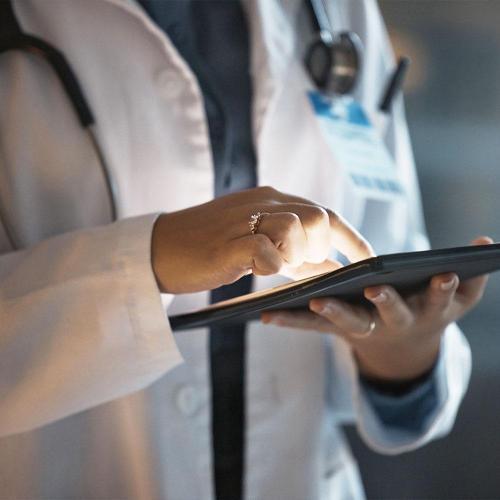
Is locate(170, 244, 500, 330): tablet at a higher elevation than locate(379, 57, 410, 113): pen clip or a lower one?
lower

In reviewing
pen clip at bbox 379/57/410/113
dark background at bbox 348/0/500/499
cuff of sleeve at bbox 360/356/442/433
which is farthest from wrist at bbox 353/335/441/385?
dark background at bbox 348/0/500/499

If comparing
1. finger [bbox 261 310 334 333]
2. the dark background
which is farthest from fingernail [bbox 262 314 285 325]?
the dark background

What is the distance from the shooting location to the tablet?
1.63 feet

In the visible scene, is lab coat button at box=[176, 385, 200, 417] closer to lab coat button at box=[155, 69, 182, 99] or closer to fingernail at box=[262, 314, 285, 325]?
fingernail at box=[262, 314, 285, 325]

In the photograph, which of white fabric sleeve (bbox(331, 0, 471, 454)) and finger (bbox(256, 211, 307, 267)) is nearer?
finger (bbox(256, 211, 307, 267))

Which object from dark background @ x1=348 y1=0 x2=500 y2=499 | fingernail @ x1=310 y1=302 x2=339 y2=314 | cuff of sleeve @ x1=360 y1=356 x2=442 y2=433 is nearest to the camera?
fingernail @ x1=310 y1=302 x2=339 y2=314

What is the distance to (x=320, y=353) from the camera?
36.7 inches

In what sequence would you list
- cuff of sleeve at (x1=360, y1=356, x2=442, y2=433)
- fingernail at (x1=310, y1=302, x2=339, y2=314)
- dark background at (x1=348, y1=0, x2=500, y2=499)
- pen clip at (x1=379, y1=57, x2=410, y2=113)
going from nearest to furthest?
fingernail at (x1=310, y1=302, x2=339, y2=314)
cuff of sleeve at (x1=360, y1=356, x2=442, y2=433)
pen clip at (x1=379, y1=57, x2=410, y2=113)
dark background at (x1=348, y1=0, x2=500, y2=499)

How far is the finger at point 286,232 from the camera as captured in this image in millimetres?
532

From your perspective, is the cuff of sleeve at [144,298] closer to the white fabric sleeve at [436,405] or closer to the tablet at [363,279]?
the tablet at [363,279]

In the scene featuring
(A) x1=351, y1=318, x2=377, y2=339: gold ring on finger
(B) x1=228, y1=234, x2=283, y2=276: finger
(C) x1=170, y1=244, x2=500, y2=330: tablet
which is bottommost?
(A) x1=351, y1=318, x2=377, y2=339: gold ring on finger

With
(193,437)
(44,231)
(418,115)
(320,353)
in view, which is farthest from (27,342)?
(418,115)

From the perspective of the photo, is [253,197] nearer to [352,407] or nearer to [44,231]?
[44,231]

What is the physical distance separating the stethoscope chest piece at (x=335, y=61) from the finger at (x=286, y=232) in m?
0.39
